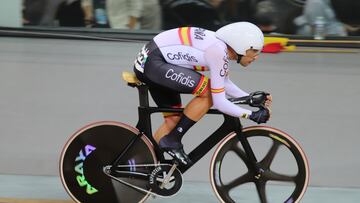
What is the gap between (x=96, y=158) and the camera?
180 inches

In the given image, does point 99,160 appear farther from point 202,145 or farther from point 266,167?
point 266,167

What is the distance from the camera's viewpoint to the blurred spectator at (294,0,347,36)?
10031 millimetres

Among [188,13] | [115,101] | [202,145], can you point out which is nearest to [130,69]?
[115,101]

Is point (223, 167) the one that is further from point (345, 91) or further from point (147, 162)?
point (345, 91)

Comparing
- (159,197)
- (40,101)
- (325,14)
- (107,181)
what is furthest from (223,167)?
(325,14)

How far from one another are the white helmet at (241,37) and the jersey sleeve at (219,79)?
10cm

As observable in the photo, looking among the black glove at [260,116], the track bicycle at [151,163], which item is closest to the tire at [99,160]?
the track bicycle at [151,163]

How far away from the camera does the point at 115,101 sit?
735 centimetres

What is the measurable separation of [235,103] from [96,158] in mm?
1064

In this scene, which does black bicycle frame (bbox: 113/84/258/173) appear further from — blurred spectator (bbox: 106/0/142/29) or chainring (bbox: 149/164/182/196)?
blurred spectator (bbox: 106/0/142/29)

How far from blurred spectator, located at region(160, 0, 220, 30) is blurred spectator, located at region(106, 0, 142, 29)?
1.42 ft

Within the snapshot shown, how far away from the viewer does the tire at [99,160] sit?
4.55 meters

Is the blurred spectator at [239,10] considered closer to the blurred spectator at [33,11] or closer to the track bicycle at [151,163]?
the blurred spectator at [33,11]

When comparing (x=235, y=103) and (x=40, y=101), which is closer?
(x=235, y=103)
